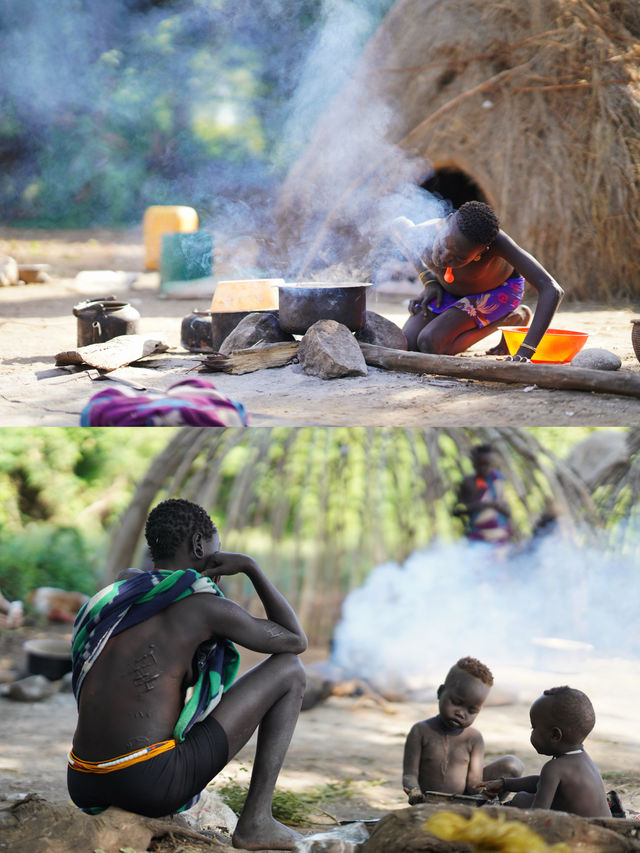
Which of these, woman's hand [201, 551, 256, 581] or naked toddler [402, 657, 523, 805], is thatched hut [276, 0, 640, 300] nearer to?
naked toddler [402, 657, 523, 805]

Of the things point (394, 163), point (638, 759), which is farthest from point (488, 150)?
point (638, 759)

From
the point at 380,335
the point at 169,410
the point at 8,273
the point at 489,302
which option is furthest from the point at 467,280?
the point at 8,273

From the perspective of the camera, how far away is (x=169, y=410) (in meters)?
2.68

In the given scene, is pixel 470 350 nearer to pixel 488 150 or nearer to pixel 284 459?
pixel 284 459

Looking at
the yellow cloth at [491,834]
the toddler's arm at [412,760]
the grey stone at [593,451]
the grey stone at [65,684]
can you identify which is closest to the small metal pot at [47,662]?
the grey stone at [65,684]

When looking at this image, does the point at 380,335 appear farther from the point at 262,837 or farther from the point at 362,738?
the point at 262,837

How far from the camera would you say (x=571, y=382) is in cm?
381

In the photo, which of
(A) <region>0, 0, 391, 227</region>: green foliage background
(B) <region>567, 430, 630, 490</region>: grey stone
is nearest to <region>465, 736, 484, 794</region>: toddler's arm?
(B) <region>567, 430, 630, 490</region>: grey stone

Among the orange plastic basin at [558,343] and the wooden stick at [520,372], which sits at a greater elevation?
the orange plastic basin at [558,343]

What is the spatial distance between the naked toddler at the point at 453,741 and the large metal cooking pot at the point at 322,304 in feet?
7.79

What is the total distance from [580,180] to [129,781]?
6640mm

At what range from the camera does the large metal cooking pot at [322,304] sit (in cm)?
462

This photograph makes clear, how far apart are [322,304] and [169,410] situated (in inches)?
82.2

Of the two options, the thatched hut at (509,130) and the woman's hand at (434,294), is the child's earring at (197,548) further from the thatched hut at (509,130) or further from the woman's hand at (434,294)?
the thatched hut at (509,130)
